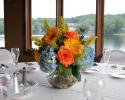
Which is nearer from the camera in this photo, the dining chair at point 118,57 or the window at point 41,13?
the dining chair at point 118,57

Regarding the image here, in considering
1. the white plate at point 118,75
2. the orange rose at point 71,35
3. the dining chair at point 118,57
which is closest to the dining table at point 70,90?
the white plate at point 118,75

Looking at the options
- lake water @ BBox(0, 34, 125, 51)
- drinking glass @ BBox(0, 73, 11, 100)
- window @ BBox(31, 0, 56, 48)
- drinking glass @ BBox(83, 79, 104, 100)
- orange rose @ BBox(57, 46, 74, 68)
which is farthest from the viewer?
window @ BBox(31, 0, 56, 48)

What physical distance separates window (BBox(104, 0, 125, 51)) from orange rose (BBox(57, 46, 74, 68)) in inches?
108

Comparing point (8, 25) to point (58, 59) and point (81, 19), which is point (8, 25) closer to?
point (81, 19)

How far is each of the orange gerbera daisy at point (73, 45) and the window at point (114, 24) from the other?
268 cm

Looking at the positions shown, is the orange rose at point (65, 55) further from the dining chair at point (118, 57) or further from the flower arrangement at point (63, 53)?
the dining chair at point (118, 57)

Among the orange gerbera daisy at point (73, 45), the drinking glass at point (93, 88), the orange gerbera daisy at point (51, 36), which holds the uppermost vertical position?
the orange gerbera daisy at point (51, 36)

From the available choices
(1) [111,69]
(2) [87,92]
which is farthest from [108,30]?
(2) [87,92]

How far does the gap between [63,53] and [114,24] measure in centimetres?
285

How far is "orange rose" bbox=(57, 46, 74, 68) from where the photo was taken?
162 centimetres

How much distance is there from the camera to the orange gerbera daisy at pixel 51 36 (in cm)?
170

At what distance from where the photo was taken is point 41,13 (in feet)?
16.2

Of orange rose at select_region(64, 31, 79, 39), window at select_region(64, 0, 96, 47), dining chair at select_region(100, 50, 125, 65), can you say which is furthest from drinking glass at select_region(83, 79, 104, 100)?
window at select_region(64, 0, 96, 47)

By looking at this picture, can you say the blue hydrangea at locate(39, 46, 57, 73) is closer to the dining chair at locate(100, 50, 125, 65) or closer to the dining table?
the dining table
